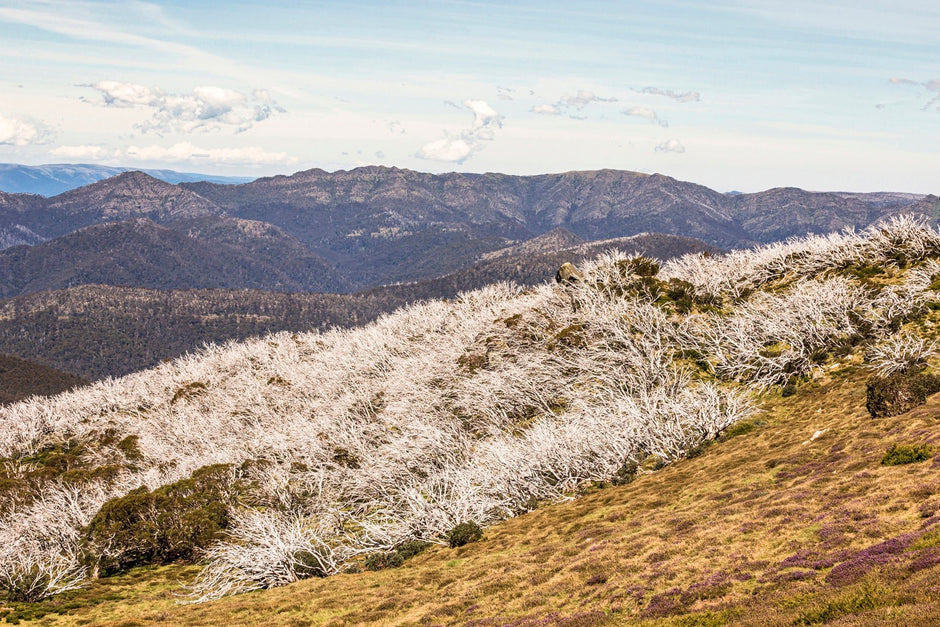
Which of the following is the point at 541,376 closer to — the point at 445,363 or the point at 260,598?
the point at 445,363

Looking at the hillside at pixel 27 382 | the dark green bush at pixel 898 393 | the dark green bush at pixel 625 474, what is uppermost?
the dark green bush at pixel 898 393

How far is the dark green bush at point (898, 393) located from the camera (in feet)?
73.7

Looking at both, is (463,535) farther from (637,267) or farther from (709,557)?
(637,267)

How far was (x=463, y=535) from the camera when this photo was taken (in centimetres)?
2664

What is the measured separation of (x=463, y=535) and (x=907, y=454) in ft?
56.1

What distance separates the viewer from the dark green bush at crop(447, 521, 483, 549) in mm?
26609

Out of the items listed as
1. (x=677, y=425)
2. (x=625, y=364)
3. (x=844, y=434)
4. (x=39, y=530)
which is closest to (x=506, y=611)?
(x=844, y=434)

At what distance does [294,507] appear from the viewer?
39000 mm

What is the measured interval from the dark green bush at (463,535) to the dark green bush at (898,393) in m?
16.9

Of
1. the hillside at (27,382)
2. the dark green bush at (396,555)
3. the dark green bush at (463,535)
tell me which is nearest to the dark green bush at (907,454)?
the dark green bush at (463,535)

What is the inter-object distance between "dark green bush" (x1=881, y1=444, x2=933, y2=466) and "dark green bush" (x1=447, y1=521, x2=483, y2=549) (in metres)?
16.0

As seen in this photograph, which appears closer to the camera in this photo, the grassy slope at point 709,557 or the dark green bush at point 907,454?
the grassy slope at point 709,557

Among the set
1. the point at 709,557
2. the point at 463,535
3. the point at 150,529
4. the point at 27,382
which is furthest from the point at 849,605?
the point at 27,382

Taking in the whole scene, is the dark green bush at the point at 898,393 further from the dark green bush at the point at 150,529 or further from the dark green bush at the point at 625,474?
the dark green bush at the point at 150,529
